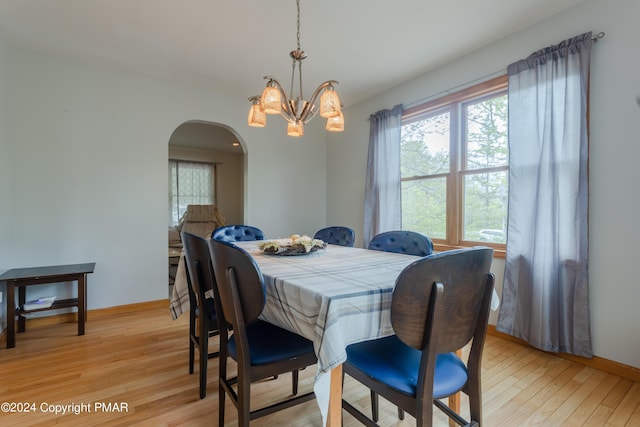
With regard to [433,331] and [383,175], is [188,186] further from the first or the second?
[433,331]

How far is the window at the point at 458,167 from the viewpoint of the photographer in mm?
2715

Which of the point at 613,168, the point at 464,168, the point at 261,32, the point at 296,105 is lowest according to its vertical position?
the point at 613,168

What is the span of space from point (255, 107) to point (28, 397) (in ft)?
7.15

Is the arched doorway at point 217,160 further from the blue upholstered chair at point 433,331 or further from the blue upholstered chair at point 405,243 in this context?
the blue upholstered chair at point 433,331

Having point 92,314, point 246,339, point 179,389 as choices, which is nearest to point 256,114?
point 246,339

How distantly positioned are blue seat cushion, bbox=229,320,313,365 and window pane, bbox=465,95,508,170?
239 cm

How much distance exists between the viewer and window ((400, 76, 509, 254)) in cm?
271

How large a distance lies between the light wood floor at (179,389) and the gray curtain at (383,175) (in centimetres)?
164

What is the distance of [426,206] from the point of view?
3.34m

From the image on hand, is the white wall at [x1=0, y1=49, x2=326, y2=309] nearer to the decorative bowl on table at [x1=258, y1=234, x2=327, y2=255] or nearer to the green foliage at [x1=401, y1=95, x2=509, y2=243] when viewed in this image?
the decorative bowl on table at [x1=258, y1=234, x2=327, y2=255]

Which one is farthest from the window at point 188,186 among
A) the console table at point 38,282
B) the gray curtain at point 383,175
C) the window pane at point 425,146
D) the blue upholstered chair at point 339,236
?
the window pane at point 425,146

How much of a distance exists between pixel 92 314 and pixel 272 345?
2.77m

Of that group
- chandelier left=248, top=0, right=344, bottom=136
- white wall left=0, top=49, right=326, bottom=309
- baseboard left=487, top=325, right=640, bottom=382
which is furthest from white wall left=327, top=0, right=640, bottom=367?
white wall left=0, top=49, right=326, bottom=309

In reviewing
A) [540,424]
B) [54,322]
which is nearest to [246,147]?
[54,322]
